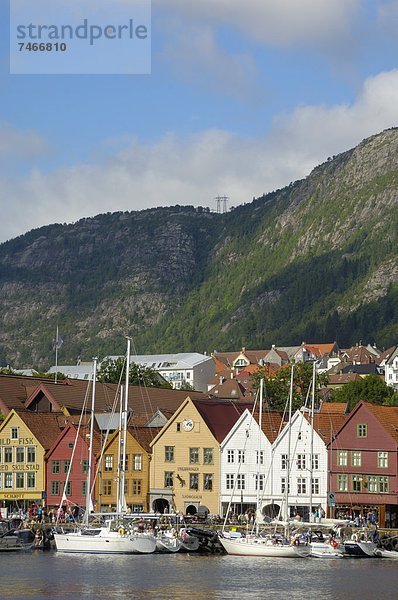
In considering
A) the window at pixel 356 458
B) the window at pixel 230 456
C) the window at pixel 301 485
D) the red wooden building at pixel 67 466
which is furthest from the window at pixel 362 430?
the red wooden building at pixel 67 466

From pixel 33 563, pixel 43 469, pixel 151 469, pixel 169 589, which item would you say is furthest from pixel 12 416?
pixel 169 589

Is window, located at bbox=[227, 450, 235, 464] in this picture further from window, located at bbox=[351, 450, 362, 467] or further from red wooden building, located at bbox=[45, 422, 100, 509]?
red wooden building, located at bbox=[45, 422, 100, 509]

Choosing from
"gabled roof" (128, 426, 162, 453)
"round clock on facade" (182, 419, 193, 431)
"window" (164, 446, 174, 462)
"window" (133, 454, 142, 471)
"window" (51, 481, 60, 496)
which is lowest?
"window" (51, 481, 60, 496)

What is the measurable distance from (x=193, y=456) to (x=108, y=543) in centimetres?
3444

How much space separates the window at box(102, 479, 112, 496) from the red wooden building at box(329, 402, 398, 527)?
25572 mm

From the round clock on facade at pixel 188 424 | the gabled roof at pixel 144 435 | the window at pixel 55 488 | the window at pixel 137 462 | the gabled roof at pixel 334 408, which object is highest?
the gabled roof at pixel 334 408

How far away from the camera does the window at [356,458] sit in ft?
443

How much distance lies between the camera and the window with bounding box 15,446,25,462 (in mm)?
150500

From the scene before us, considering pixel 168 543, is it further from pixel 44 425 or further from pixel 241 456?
pixel 44 425

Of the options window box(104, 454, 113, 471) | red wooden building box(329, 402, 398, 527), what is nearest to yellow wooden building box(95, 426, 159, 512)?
window box(104, 454, 113, 471)

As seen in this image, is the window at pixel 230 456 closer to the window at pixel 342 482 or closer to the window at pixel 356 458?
the window at pixel 342 482

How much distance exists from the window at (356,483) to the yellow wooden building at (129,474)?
Answer: 2407 centimetres

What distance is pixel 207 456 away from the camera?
469 feet

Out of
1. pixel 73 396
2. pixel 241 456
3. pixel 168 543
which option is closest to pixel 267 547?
pixel 168 543
